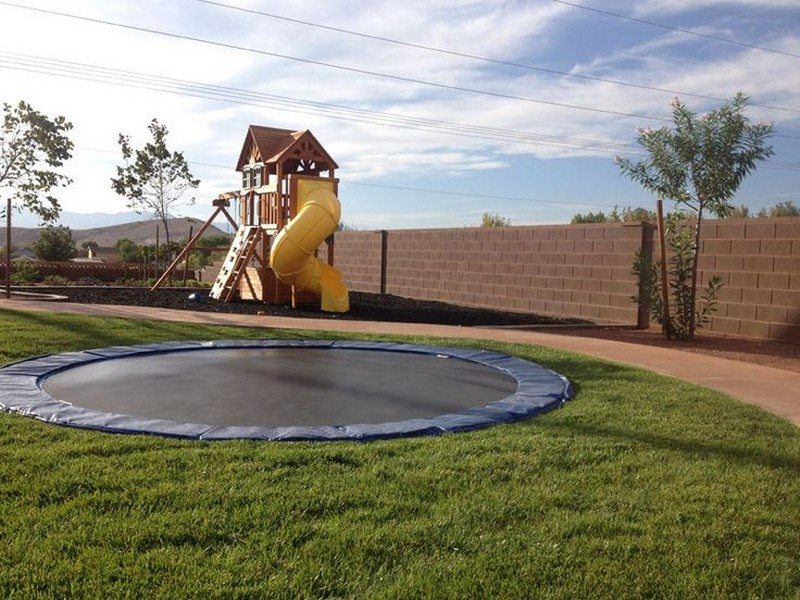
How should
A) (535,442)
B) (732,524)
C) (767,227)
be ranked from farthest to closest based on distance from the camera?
1. (767,227)
2. (535,442)
3. (732,524)

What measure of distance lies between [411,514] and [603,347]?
5.15 meters

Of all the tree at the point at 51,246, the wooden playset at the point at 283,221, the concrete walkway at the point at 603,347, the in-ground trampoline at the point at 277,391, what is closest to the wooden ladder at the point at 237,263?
the wooden playset at the point at 283,221

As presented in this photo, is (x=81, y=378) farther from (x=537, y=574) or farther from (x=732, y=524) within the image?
(x=732, y=524)

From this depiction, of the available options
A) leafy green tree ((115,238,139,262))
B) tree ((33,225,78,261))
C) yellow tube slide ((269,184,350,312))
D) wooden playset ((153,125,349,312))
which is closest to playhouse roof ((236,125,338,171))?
wooden playset ((153,125,349,312))

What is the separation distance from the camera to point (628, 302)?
961 cm

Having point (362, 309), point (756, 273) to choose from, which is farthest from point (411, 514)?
point (362, 309)

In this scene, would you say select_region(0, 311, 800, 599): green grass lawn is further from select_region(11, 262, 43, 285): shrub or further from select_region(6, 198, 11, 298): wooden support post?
select_region(11, 262, 43, 285): shrub

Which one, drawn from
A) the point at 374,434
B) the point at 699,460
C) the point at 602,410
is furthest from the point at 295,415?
the point at 699,460

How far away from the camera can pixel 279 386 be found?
4.73 metres

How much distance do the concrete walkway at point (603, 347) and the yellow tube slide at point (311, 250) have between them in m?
1.37

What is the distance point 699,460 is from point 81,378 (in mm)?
3992

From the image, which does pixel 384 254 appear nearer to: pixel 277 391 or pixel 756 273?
pixel 756 273

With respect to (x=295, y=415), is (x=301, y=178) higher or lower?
higher

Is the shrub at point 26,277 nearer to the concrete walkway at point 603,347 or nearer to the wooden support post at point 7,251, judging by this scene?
the wooden support post at point 7,251
